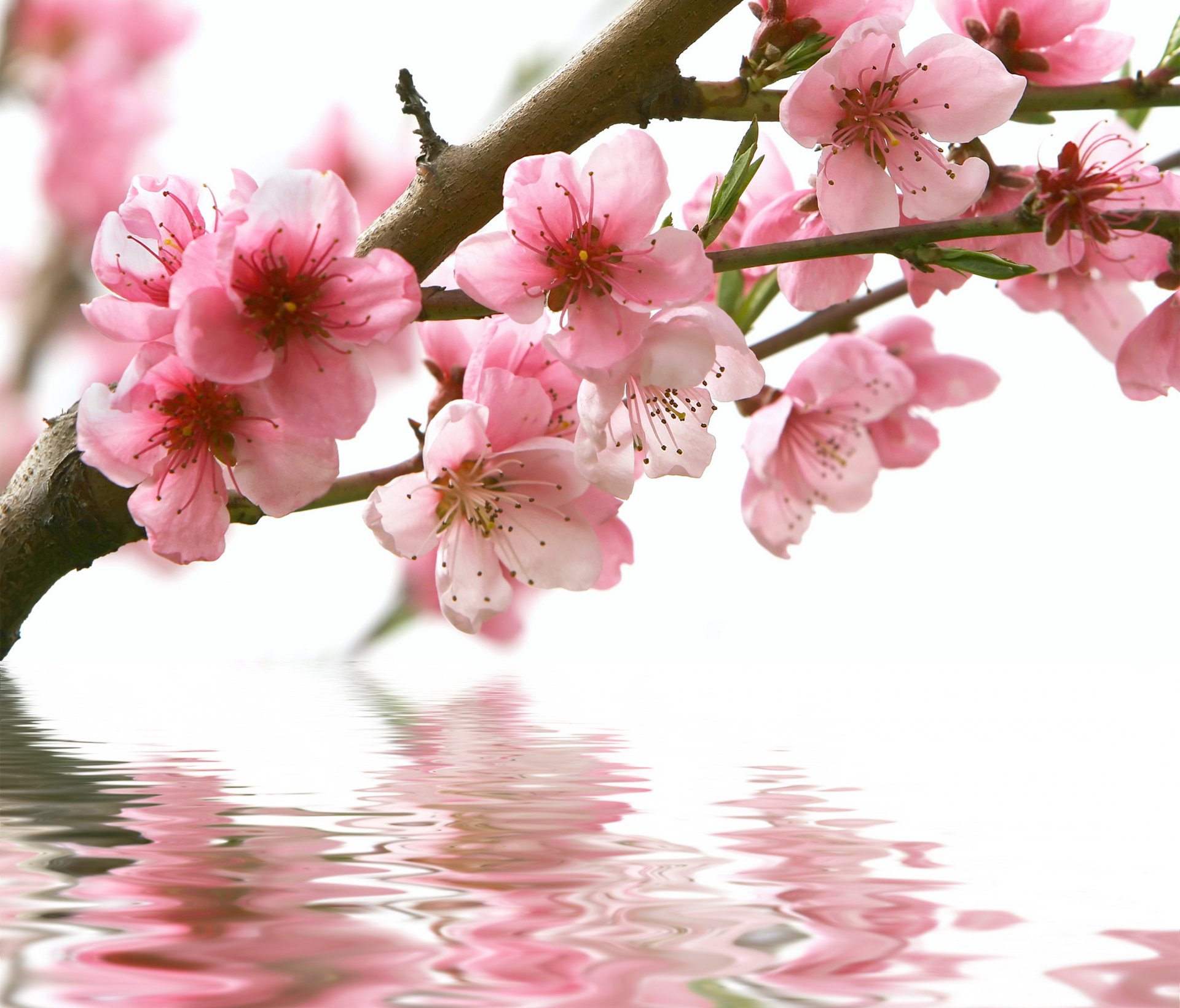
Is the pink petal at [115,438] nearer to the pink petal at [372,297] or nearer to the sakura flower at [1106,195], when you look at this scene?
the pink petal at [372,297]

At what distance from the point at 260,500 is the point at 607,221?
19 cm

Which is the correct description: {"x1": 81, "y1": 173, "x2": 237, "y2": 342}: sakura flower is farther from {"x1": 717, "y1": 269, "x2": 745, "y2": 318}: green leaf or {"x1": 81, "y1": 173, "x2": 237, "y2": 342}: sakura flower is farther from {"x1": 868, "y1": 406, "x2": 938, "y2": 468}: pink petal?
{"x1": 868, "y1": 406, "x2": 938, "y2": 468}: pink petal

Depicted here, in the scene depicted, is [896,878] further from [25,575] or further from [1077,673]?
[1077,673]

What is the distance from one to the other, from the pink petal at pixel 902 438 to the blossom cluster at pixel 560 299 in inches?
9.5

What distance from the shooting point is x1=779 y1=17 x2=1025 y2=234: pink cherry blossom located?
0.54m

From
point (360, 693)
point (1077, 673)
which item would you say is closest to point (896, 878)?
point (360, 693)

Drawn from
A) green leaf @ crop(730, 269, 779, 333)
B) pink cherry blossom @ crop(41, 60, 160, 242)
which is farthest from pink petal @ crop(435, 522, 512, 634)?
pink cherry blossom @ crop(41, 60, 160, 242)

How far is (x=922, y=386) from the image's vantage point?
36.0 inches

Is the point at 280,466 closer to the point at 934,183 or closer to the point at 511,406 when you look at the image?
the point at 511,406

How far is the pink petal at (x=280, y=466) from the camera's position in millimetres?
531

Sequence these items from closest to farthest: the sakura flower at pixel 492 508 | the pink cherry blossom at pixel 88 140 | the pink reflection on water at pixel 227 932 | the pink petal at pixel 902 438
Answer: the pink reflection on water at pixel 227 932 → the sakura flower at pixel 492 508 → the pink petal at pixel 902 438 → the pink cherry blossom at pixel 88 140

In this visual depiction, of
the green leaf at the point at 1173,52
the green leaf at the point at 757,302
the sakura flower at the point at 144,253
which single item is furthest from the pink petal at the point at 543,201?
the green leaf at the point at 1173,52

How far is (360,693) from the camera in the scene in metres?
1.00

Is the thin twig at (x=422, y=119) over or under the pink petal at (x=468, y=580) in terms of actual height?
over
